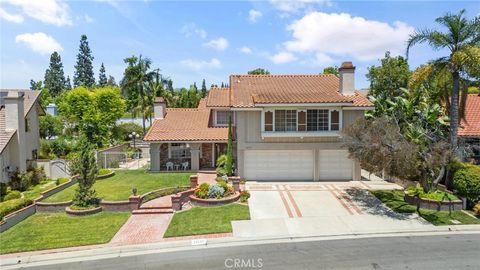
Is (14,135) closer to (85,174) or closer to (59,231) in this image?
(85,174)

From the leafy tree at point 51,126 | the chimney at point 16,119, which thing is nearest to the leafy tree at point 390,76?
the chimney at point 16,119

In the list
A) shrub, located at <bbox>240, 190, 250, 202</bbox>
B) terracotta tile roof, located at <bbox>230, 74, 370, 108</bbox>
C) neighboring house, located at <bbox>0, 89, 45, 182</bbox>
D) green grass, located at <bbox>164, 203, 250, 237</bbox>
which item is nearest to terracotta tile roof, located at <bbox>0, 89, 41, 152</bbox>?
neighboring house, located at <bbox>0, 89, 45, 182</bbox>

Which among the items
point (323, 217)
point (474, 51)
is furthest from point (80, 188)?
Result: point (474, 51)

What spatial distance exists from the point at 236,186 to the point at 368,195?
26.3ft

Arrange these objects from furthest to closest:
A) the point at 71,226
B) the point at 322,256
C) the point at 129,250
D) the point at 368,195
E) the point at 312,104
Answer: the point at 312,104
the point at 368,195
the point at 71,226
the point at 129,250
the point at 322,256

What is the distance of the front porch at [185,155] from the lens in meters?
26.5

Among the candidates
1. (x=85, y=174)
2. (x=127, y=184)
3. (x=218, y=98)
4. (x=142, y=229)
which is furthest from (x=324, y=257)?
(x=218, y=98)

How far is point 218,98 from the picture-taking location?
95.7 feet

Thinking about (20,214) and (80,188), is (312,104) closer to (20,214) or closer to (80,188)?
(80,188)

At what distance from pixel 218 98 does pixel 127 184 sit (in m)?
11.0

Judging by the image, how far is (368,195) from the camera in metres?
19.9

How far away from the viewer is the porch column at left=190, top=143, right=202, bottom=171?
86.6 feet

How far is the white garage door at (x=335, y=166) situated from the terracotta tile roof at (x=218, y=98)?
9.14m

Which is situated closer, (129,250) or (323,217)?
(129,250)
